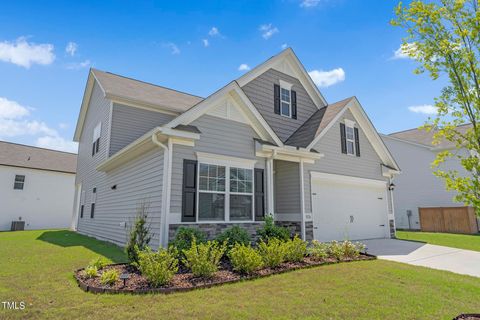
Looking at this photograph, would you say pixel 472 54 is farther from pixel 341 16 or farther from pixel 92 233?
pixel 92 233

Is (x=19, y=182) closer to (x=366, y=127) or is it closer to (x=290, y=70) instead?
(x=290, y=70)

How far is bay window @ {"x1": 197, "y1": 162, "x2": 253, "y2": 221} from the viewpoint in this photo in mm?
7816

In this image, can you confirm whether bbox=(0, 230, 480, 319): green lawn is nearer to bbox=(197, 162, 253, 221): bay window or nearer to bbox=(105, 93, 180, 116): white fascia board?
bbox=(197, 162, 253, 221): bay window

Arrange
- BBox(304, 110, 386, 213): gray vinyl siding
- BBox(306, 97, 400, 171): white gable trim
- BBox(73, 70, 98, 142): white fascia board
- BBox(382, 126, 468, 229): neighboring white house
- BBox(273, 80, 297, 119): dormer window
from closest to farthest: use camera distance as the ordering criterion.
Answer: BBox(304, 110, 386, 213): gray vinyl siding → BBox(306, 97, 400, 171): white gable trim → BBox(273, 80, 297, 119): dormer window → BBox(73, 70, 98, 142): white fascia board → BBox(382, 126, 468, 229): neighboring white house

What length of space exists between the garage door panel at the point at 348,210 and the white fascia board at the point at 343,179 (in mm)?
114

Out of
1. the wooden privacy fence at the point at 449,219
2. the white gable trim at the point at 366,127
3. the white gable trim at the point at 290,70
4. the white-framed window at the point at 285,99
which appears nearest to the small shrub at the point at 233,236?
the white gable trim at the point at 366,127

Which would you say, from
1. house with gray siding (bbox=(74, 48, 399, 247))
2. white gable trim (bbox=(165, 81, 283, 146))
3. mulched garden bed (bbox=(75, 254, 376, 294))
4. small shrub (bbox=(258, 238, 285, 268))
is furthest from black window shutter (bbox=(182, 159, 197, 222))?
small shrub (bbox=(258, 238, 285, 268))

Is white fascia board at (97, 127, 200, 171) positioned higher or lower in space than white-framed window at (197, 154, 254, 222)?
higher

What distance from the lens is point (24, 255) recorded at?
27.0 feet

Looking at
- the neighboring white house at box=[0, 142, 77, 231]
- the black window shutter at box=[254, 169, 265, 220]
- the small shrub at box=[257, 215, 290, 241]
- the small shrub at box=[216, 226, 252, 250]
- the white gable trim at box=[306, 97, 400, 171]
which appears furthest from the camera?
the neighboring white house at box=[0, 142, 77, 231]

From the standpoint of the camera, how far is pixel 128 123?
12.9 metres

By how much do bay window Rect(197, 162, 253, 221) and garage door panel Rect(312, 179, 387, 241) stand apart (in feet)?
11.4

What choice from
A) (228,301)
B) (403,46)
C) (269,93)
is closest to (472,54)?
(403,46)

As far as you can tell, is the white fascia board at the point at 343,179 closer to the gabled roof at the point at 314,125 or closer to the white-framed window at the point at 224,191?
the gabled roof at the point at 314,125
